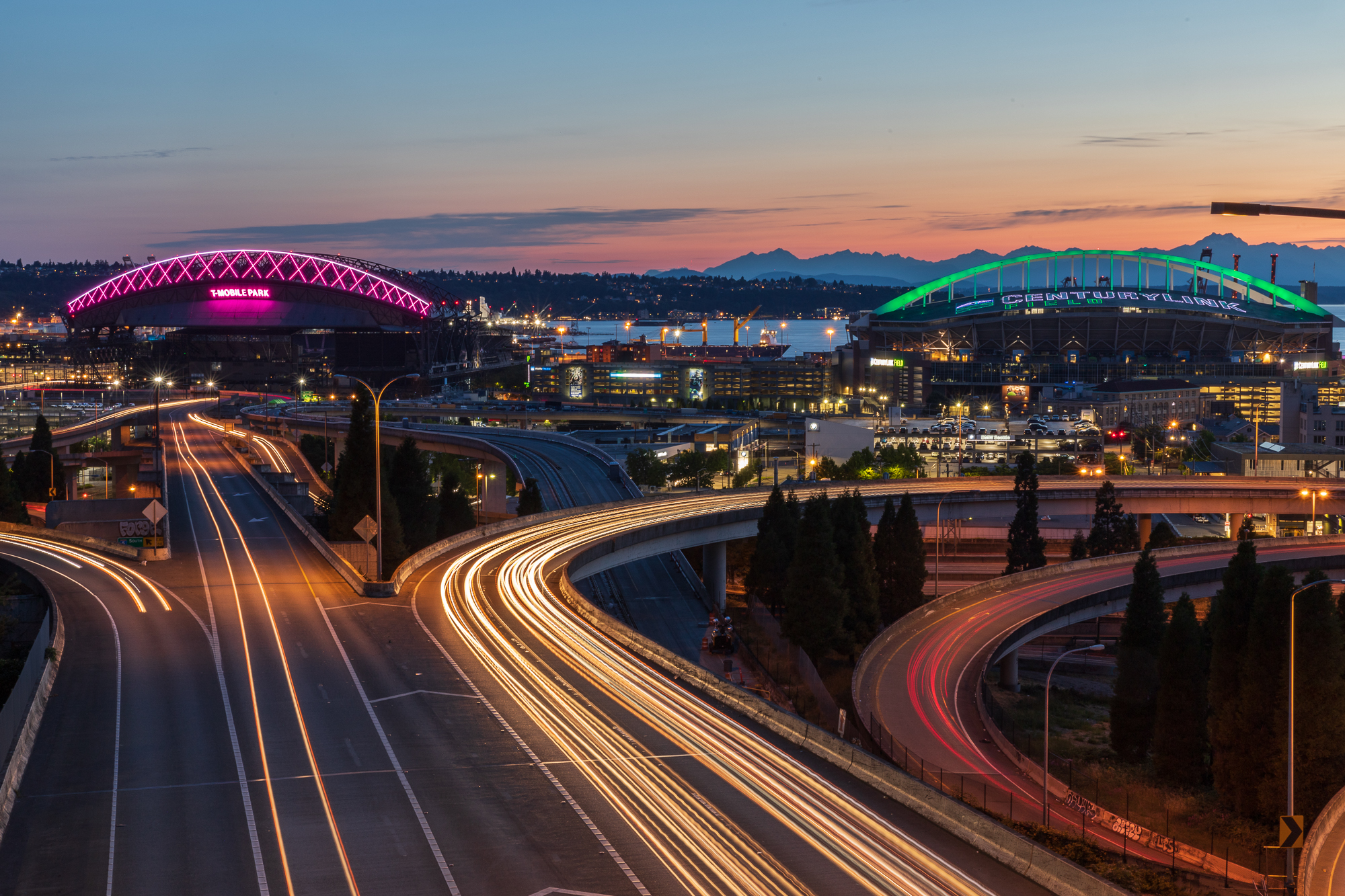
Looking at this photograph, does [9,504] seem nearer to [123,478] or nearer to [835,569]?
[123,478]

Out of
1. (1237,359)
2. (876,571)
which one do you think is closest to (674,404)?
(1237,359)

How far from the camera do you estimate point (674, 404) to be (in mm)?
158125

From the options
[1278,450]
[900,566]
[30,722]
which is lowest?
[900,566]

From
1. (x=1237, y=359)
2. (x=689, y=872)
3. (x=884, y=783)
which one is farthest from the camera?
(x=1237, y=359)

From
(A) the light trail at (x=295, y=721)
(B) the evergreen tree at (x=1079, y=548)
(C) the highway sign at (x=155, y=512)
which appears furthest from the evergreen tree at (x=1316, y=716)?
(B) the evergreen tree at (x=1079, y=548)

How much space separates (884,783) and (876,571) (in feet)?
98.6

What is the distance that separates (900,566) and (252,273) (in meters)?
142

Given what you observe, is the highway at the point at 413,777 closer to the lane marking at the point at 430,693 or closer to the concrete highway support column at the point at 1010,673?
the lane marking at the point at 430,693

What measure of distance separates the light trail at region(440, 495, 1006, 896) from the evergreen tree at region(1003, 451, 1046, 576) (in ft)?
94.6

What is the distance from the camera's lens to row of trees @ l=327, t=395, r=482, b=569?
4372cm

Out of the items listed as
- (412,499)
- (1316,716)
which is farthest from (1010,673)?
(412,499)

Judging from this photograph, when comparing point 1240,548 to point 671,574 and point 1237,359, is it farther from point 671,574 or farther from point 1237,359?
point 1237,359

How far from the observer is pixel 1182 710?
29.7m

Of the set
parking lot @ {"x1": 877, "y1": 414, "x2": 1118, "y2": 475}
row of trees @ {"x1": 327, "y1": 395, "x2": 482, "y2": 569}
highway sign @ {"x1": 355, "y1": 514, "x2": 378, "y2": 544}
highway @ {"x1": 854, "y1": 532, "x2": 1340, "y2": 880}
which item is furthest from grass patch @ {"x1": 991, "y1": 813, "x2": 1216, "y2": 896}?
parking lot @ {"x1": 877, "y1": 414, "x2": 1118, "y2": 475}
